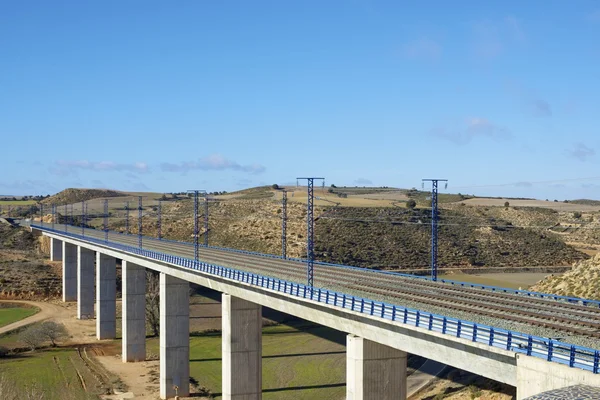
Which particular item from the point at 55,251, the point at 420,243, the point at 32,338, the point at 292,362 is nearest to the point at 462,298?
the point at 292,362

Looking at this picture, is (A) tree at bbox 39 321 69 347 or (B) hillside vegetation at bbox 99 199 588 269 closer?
(A) tree at bbox 39 321 69 347

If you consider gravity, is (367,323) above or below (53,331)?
above

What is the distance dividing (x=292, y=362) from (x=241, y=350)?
47.2 ft

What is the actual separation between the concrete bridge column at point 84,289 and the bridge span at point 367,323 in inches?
720

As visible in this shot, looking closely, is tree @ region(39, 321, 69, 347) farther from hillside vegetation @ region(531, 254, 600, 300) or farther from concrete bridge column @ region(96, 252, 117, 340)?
hillside vegetation @ region(531, 254, 600, 300)

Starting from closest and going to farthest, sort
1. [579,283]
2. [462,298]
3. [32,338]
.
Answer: [462,298] < [579,283] < [32,338]

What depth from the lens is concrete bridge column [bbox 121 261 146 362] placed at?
207 feet

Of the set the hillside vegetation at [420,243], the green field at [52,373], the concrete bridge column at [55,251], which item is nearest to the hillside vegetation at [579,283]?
the green field at [52,373]

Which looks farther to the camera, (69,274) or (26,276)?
(26,276)

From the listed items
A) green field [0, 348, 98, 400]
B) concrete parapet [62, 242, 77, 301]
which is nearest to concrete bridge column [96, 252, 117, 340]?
green field [0, 348, 98, 400]

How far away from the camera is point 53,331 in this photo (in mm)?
69812

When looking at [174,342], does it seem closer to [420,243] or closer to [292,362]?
[292,362]

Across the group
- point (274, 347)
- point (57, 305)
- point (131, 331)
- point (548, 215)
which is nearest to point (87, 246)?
point (57, 305)

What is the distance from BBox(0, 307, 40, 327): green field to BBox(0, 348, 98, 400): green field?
16.6 metres
